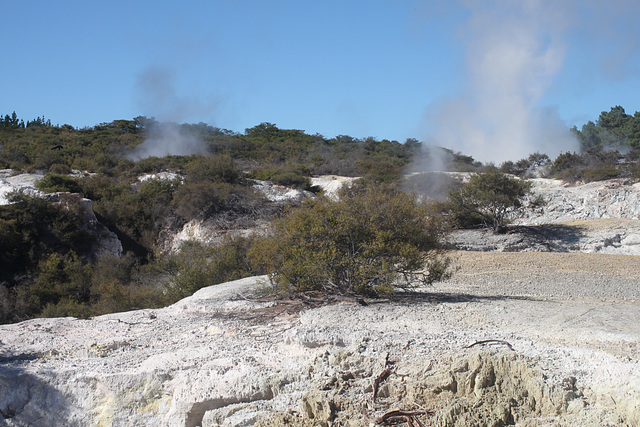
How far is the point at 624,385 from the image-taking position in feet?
14.0

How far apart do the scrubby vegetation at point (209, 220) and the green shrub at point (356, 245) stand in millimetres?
22

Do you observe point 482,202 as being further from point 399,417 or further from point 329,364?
point 399,417

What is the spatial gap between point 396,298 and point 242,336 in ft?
9.00

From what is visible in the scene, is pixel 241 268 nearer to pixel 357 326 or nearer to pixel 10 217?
pixel 357 326

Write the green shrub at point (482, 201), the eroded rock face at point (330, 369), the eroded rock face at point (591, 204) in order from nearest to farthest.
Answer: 1. the eroded rock face at point (330, 369)
2. the green shrub at point (482, 201)
3. the eroded rock face at point (591, 204)

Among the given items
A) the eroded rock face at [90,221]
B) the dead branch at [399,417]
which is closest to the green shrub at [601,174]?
the eroded rock face at [90,221]

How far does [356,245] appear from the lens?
859cm

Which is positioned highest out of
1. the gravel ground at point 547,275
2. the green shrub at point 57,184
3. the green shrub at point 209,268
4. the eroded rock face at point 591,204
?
the green shrub at point 57,184

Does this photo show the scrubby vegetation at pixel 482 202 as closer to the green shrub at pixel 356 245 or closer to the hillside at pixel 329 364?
the green shrub at pixel 356 245

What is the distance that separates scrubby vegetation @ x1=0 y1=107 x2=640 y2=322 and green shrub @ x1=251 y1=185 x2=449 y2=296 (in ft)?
0.07

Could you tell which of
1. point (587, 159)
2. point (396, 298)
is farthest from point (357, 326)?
point (587, 159)

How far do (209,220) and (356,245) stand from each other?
1486 centimetres

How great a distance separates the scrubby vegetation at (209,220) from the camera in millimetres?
8539

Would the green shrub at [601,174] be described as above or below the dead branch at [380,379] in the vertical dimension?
above
